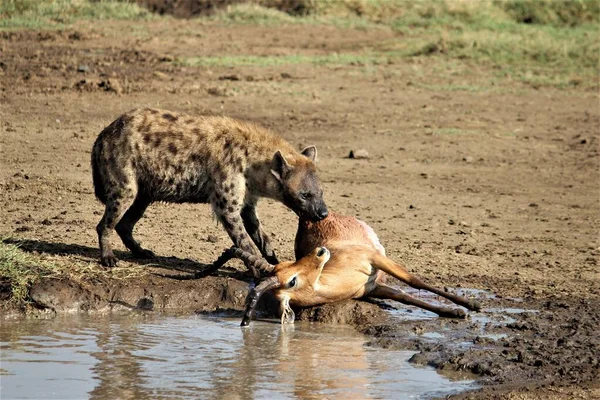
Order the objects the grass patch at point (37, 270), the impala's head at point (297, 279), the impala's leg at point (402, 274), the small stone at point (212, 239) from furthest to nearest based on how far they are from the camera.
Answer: the small stone at point (212, 239), the grass patch at point (37, 270), the impala's leg at point (402, 274), the impala's head at point (297, 279)

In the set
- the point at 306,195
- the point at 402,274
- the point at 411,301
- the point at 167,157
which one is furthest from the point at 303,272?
the point at 167,157

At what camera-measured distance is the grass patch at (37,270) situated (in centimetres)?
721

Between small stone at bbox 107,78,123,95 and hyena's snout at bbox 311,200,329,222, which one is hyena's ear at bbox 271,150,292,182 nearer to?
hyena's snout at bbox 311,200,329,222

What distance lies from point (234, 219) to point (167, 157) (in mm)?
631

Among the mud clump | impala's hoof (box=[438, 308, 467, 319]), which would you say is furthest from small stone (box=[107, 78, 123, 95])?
impala's hoof (box=[438, 308, 467, 319])

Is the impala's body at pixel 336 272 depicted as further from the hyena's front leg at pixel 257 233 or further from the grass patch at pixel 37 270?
the grass patch at pixel 37 270

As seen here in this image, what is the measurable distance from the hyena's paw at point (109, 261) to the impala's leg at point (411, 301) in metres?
1.74

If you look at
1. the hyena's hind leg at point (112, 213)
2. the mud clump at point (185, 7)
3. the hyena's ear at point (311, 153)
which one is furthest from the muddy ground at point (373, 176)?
the mud clump at point (185, 7)

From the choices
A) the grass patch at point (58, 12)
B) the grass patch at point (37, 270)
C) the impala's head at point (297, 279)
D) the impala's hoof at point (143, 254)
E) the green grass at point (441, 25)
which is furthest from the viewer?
the grass patch at point (58, 12)

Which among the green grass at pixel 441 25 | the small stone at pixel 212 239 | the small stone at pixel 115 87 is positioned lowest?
the small stone at pixel 212 239

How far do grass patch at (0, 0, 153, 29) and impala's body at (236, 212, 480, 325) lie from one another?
10.6 m

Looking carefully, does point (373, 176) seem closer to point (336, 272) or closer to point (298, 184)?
point (298, 184)

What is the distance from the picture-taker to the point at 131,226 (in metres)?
8.25

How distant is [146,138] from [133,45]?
8730mm
